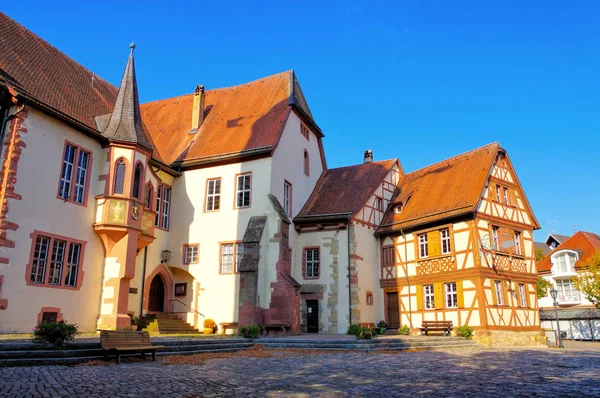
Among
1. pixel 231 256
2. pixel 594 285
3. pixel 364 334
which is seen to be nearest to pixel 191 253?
pixel 231 256

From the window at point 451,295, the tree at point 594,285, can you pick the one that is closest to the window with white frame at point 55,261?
the window at point 451,295

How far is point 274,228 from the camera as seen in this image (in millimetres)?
22516

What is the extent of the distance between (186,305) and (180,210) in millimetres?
4798

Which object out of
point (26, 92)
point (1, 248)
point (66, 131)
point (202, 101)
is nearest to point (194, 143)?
point (202, 101)

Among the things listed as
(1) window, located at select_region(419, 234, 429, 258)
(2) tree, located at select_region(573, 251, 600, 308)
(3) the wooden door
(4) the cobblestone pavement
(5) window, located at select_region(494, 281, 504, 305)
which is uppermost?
(1) window, located at select_region(419, 234, 429, 258)

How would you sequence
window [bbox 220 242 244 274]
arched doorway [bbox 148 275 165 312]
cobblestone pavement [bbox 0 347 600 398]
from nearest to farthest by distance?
cobblestone pavement [bbox 0 347 600 398] → window [bbox 220 242 244 274] → arched doorway [bbox 148 275 165 312]

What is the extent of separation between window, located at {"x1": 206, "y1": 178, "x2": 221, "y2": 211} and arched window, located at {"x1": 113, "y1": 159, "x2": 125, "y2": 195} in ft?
17.9

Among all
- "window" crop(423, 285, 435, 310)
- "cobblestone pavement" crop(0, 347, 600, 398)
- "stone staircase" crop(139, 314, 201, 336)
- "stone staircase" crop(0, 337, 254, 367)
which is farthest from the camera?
"window" crop(423, 285, 435, 310)

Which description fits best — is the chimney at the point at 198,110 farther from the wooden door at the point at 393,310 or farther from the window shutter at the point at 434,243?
the wooden door at the point at 393,310

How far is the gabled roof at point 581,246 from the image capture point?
39.6 meters

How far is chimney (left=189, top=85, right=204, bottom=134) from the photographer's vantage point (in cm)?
2741

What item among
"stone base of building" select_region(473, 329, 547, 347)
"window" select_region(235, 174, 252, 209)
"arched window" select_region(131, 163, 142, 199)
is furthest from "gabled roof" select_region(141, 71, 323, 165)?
"stone base of building" select_region(473, 329, 547, 347)

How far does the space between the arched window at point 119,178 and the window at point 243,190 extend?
5.86 meters

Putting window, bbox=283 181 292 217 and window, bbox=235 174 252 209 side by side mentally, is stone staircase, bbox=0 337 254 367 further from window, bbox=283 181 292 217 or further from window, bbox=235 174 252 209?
window, bbox=283 181 292 217
